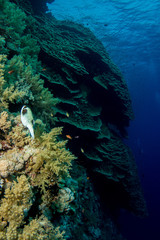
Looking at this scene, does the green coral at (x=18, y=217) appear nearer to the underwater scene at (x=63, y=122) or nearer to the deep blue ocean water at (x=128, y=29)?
the underwater scene at (x=63, y=122)

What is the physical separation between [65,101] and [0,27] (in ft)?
9.47

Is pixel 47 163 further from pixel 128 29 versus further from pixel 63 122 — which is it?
pixel 128 29

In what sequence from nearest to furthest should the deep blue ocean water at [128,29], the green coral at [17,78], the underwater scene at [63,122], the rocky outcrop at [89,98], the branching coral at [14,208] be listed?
the branching coral at [14,208]
the underwater scene at [63,122]
the green coral at [17,78]
the rocky outcrop at [89,98]
the deep blue ocean water at [128,29]

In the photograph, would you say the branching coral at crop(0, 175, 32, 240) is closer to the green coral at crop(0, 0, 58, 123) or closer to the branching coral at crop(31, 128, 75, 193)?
the branching coral at crop(31, 128, 75, 193)

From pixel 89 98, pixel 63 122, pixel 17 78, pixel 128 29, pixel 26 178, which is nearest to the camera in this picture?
pixel 26 178

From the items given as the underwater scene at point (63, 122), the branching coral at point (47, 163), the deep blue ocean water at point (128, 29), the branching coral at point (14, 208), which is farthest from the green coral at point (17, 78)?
the deep blue ocean water at point (128, 29)

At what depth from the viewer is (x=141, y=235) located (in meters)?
26.2

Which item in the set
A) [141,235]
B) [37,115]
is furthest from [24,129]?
[141,235]

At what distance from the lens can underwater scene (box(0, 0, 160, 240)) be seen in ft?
5.86

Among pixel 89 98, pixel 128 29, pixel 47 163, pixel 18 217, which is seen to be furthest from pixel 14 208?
pixel 128 29

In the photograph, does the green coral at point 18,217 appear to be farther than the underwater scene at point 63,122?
No

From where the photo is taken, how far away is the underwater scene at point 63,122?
179 centimetres

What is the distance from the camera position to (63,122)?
5.39 meters

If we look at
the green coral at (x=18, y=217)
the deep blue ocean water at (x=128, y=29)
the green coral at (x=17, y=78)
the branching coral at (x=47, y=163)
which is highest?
the deep blue ocean water at (x=128, y=29)
